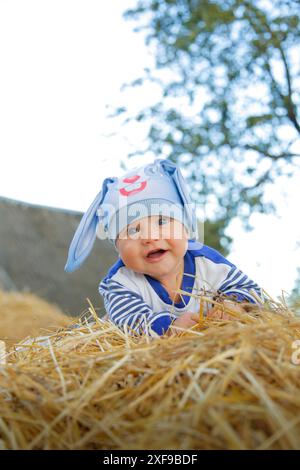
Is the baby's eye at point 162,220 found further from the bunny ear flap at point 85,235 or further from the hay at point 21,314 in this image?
the hay at point 21,314

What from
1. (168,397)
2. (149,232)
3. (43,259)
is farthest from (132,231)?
(43,259)

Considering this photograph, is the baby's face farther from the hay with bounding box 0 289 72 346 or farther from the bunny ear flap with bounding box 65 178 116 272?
the hay with bounding box 0 289 72 346

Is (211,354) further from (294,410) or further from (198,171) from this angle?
(198,171)

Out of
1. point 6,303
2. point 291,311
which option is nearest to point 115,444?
point 291,311

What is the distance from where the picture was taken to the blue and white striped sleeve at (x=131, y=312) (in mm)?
1630

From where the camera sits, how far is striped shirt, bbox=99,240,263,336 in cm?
174

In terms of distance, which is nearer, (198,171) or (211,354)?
(211,354)

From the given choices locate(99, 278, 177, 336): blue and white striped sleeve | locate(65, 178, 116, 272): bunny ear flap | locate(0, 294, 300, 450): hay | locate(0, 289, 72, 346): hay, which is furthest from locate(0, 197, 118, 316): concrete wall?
locate(0, 294, 300, 450): hay

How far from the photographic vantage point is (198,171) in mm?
5395

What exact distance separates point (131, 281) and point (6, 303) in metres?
2.83

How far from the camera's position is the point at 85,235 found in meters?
1.95

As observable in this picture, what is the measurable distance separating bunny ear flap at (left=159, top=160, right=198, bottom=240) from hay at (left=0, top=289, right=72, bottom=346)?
1619 mm

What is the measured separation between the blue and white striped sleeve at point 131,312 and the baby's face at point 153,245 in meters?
0.09

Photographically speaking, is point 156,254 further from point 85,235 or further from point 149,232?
point 85,235
